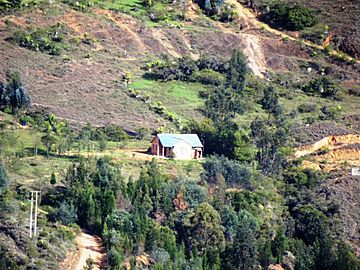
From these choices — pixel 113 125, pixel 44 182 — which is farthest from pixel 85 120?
pixel 44 182

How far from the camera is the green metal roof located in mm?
63562

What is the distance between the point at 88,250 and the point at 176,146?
14.2 meters

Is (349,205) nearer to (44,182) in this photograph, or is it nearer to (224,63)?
(44,182)

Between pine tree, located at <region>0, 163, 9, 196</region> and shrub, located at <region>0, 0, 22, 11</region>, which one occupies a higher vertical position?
shrub, located at <region>0, 0, 22, 11</region>

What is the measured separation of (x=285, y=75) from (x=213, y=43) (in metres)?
6.25

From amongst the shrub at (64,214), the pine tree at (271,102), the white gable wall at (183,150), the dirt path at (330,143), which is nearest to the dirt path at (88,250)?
the shrub at (64,214)

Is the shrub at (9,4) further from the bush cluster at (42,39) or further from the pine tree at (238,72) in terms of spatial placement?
the pine tree at (238,72)

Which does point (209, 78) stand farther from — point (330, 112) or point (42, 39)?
point (42, 39)

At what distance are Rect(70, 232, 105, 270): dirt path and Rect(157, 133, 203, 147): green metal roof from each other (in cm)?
1204

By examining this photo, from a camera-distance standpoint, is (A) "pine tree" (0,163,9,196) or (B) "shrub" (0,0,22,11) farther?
(B) "shrub" (0,0,22,11)

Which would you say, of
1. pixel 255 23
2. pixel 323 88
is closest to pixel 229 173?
pixel 323 88

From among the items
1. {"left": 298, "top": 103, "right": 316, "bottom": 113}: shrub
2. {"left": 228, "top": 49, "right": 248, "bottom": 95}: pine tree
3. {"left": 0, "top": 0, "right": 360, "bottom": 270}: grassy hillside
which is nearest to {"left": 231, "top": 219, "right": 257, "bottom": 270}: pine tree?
{"left": 0, "top": 0, "right": 360, "bottom": 270}: grassy hillside

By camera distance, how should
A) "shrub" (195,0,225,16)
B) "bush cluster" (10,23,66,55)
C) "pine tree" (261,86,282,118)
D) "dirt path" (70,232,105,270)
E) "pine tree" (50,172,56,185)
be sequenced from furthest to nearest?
"shrub" (195,0,225,16)
"bush cluster" (10,23,66,55)
"pine tree" (261,86,282,118)
"pine tree" (50,172,56,185)
"dirt path" (70,232,105,270)

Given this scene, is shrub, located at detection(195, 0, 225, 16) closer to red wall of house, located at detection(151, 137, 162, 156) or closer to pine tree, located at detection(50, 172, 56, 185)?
red wall of house, located at detection(151, 137, 162, 156)
